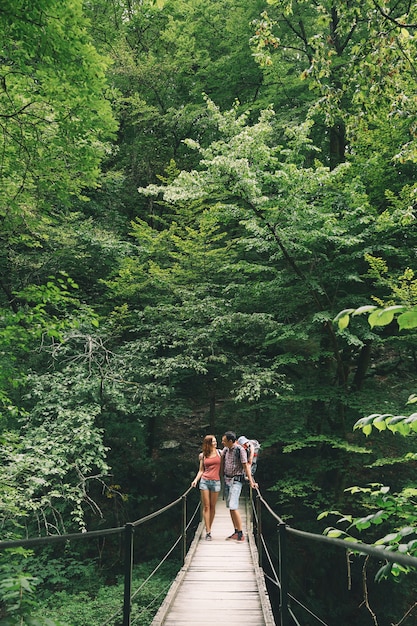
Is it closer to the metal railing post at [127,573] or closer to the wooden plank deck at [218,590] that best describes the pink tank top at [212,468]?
the wooden plank deck at [218,590]

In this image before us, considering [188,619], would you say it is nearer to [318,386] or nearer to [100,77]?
[100,77]

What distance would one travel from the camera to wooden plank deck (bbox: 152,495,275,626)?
3914mm

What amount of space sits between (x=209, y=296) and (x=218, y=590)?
263 inches

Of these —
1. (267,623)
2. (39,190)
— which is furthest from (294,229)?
(267,623)

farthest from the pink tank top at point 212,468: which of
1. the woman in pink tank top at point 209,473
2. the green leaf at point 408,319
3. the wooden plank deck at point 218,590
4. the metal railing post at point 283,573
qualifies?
the green leaf at point 408,319

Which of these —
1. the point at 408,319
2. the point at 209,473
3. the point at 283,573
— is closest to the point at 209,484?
the point at 209,473

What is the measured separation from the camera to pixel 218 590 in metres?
4.71

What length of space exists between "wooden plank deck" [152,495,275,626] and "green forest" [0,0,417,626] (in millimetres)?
1514

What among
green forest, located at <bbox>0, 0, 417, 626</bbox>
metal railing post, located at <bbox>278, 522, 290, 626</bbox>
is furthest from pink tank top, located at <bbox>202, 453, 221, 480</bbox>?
metal railing post, located at <bbox>278, 522, 290, 626</bbox>

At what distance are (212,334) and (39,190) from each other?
5.08 m

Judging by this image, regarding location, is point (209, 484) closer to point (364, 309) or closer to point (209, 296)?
point (209, 296)

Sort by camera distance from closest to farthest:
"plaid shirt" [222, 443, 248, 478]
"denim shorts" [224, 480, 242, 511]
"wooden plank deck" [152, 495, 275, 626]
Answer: "wooden plank deck" [152, 495, 275, 626] < "denim shorts" [224, 480, 242, 511] < "plaid shirt" [222, 443, 248, 478]

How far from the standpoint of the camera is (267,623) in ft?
12.3

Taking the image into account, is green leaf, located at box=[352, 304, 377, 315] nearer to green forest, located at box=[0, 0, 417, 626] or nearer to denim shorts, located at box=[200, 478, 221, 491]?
green forest, located at box=[0, 0, 417, 626]
